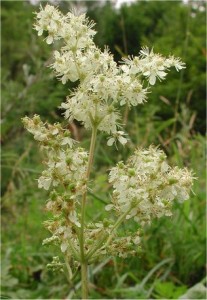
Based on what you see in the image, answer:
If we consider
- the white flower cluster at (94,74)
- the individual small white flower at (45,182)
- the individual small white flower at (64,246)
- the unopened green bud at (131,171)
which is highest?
the white flower cluster at (94,74)

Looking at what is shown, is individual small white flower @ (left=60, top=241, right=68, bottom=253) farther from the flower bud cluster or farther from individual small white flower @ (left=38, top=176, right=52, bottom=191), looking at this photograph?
the flower bud cluster

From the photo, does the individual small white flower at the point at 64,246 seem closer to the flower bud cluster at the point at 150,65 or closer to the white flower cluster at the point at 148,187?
the white flower cluster at the point at 148,187

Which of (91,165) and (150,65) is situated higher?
(150,65)

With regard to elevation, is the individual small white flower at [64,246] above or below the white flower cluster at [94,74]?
below

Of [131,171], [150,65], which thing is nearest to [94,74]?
[150,65]

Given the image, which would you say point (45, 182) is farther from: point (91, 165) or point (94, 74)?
point (94, 74)

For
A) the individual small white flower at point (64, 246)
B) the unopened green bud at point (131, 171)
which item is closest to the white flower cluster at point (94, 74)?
the unopened green bud at point (131, 171)

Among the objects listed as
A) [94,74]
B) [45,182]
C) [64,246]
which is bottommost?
[64,246]
